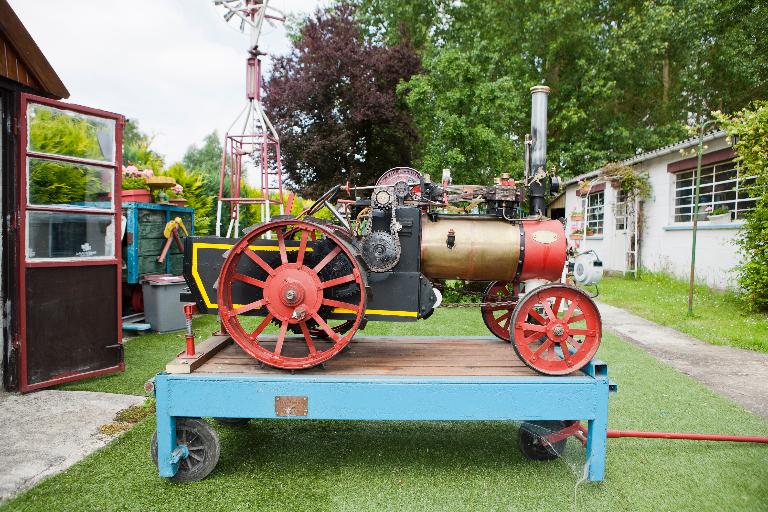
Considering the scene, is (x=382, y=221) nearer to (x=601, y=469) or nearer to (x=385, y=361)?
(x=385, y=361)

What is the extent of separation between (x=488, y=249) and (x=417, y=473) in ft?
4.48

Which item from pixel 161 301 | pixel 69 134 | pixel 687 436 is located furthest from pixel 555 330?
pixel 161 301

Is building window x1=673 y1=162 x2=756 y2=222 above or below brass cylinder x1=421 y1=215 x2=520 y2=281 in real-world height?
above

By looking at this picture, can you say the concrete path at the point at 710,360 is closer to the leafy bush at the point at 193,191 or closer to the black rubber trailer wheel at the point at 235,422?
the black rubber trailer wheel at the point at 235,422

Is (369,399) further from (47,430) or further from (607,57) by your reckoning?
(607,57)

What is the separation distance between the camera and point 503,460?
3.23 m

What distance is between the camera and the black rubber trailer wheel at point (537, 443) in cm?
320

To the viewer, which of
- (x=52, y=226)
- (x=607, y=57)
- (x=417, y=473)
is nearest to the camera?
(x=417, y=473)

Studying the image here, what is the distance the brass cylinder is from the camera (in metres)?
3.18

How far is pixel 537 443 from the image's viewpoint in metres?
3.20

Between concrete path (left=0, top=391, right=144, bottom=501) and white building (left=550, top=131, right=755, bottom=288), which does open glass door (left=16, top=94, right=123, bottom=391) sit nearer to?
concrete path (left=0, top=391, right=144, bottom=501)

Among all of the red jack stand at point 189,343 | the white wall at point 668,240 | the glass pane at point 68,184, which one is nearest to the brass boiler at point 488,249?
the red jack stand at point 189,343

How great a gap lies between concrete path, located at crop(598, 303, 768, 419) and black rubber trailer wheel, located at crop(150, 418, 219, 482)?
401 centimetres

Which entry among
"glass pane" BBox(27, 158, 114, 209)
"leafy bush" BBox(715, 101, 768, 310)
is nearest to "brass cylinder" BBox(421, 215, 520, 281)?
"glass pane" BBox(27, 158, 114, 209)
